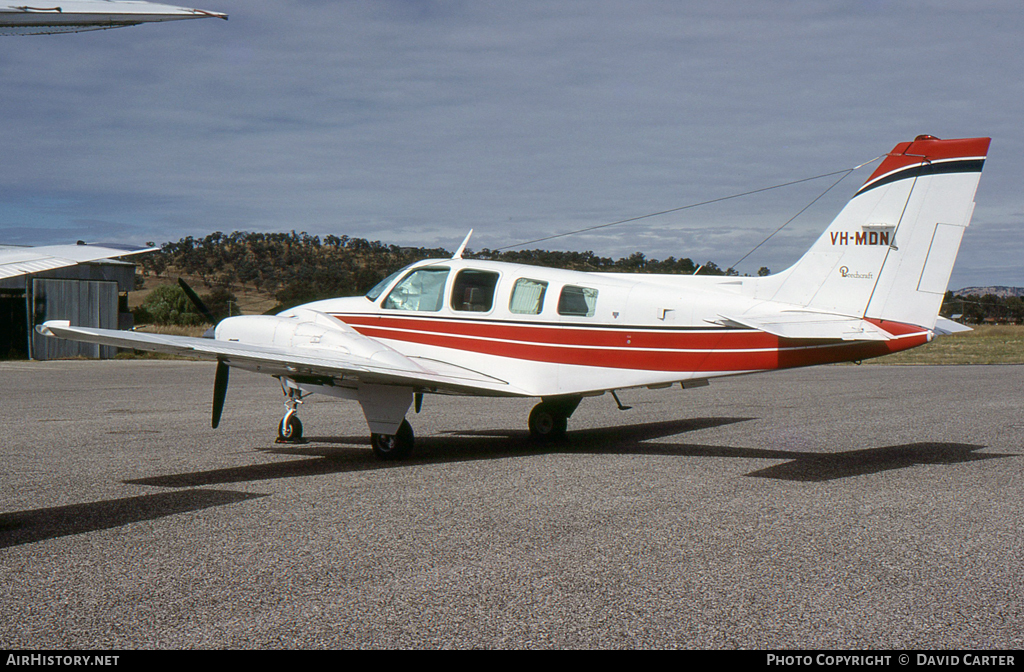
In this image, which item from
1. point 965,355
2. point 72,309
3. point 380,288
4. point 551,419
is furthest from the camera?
point 965,355

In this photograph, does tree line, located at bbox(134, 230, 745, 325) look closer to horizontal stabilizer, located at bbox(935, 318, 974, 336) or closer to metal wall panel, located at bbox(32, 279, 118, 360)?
metal wall panel, located at bbox(32, 279, 118, 360)

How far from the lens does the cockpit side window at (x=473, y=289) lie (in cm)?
1105

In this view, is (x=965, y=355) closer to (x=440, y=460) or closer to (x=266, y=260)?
(x=440, y=460)

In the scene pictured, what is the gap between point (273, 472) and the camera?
9250mm

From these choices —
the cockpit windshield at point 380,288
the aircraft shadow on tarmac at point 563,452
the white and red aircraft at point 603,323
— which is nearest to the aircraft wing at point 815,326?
the white and red aircraft at point 603,323

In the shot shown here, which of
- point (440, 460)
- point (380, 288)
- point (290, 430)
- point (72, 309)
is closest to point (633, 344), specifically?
point (440, 460)

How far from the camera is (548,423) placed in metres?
12.0

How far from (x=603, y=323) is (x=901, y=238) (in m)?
3.51

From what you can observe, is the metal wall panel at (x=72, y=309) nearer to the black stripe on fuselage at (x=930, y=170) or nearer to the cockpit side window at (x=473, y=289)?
the cockpit side window at (x=473, y=289)

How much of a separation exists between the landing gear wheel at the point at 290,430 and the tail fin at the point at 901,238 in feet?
21.9

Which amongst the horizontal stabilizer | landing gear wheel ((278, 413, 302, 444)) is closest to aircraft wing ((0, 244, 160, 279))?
landing gear wheel ((278, 413, 302, 444))

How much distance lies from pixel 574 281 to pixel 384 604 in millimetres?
6703

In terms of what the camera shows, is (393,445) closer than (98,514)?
No
